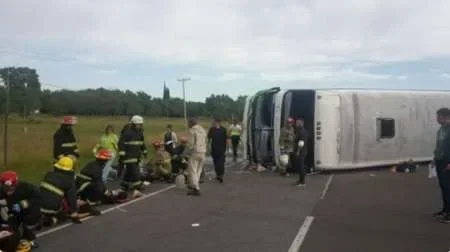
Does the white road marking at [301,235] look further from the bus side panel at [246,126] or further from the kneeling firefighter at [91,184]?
the bus side panel at [246,126]

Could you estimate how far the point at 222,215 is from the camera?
32.1 ft

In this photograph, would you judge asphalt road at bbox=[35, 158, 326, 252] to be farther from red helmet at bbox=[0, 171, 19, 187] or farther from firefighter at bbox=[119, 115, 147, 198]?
red helmet at bbox=[0, 171, 19, 187]

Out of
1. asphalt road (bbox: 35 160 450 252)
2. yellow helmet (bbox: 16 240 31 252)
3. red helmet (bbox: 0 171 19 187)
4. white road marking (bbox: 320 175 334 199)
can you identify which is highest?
red helmet (bbox: 0 171 19 187)

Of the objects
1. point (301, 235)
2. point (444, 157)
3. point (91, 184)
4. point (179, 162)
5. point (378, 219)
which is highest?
point (444, 157)

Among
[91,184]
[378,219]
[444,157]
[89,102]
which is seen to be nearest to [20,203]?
[91,184]

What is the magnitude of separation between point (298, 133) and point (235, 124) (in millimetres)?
9267

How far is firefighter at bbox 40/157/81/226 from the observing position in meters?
8.30

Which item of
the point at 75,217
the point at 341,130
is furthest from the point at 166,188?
the point at 341,130

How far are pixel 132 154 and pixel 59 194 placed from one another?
432 cm

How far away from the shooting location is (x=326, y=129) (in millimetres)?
17031

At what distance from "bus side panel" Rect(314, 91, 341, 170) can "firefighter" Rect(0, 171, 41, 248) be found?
35.2 ft

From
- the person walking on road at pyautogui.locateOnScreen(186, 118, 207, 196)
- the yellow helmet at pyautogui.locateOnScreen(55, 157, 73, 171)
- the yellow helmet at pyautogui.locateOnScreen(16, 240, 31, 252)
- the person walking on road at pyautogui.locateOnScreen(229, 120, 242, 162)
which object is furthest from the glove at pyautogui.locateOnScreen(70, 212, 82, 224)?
the person walking on road at pyautogui.locateOnScreen(229, 120, 242, 162)

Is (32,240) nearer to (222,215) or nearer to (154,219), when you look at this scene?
(154,219)

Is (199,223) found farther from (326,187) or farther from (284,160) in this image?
(284,160)
